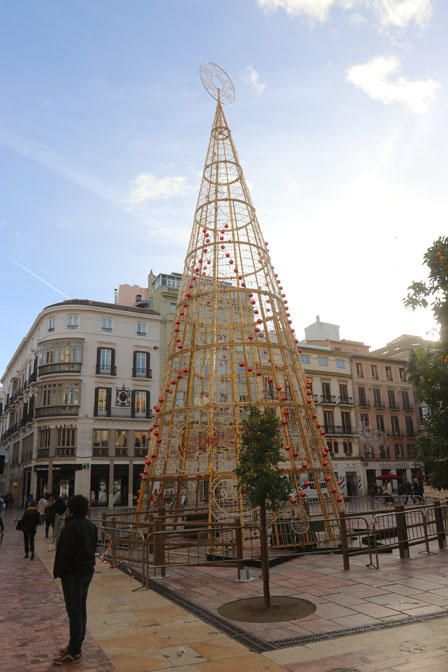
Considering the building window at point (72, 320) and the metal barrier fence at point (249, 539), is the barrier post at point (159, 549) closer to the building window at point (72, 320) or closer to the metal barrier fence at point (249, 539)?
the metal barrier fence at point (249, 539)

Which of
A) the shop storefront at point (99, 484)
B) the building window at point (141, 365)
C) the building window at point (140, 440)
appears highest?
the building window at point (141, 365)

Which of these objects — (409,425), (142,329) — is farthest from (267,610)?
(409,425)

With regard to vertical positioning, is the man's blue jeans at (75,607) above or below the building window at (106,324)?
below

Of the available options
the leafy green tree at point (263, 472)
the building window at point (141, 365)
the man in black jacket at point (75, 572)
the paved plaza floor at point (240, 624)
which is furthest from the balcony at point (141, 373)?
the man in black jacket at point (75, 572)

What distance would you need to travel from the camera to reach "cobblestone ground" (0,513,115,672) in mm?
5102

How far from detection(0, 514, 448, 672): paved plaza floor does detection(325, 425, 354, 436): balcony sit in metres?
33.7

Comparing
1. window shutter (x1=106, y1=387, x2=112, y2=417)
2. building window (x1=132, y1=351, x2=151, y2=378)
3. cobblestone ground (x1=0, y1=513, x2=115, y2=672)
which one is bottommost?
cobblestone ground (x1=0, y1=513, x2=115, y2=672)

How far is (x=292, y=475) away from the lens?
10.5 metres

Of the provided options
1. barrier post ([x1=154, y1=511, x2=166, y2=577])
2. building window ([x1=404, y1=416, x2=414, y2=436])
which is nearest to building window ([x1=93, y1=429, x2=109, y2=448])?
barrier post ([x1=154, y1=511, x2=166, y2=577])

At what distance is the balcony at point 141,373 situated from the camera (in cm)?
3575

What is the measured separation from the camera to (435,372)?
9219mm

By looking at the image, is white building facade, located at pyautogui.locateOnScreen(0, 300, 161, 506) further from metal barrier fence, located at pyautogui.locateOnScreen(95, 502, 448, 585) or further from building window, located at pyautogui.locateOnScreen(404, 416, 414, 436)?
building window, located at pyautogui.locateOnScreen(404, 416, 414, 436)

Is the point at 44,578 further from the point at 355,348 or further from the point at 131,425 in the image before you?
the point at 355,348

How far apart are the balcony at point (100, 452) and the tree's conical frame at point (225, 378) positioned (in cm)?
2098
